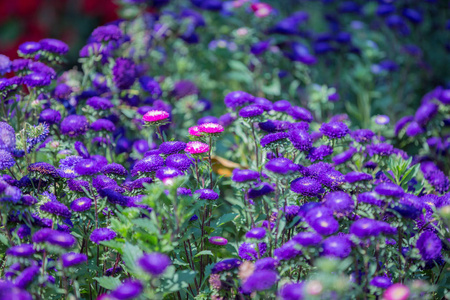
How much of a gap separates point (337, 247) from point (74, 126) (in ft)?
5.09

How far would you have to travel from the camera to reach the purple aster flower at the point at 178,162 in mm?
2094

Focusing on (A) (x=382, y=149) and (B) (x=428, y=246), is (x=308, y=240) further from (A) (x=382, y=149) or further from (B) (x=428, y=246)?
(A) (x=382, y=149)

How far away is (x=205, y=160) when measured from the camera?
244 centimetres

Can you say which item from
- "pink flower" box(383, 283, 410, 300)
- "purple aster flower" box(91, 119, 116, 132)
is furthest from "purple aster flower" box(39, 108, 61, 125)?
"pink flower" box(383, 283, 410, 300)

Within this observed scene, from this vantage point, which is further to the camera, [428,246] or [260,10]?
[260,10]

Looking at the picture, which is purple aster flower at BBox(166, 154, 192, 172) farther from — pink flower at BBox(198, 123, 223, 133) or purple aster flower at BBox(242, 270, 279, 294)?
purple aster flower at BBox(242, 270, 279, 294)

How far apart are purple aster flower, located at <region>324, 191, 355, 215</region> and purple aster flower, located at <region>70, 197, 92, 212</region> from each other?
938 millimetres

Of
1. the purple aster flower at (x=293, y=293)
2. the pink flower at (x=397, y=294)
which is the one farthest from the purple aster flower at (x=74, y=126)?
the pink flower at (x=397, y=294)

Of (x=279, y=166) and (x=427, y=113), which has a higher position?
(x=279, y=166)

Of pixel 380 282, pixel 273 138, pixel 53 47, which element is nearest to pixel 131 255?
pixel 273 138

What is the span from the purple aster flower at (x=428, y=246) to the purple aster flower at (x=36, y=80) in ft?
6.46

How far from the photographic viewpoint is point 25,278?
5.29 ft

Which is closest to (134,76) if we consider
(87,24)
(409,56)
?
(409,56)

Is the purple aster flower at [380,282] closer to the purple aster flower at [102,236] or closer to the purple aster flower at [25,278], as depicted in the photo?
the purple aster flower at [102,236]
